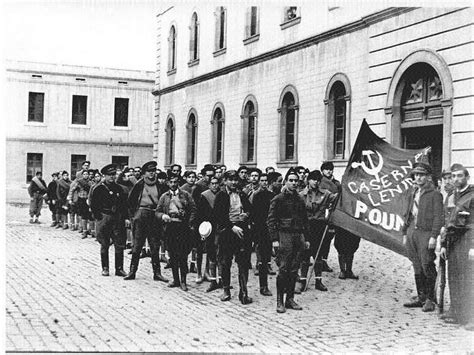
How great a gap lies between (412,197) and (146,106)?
109 ft

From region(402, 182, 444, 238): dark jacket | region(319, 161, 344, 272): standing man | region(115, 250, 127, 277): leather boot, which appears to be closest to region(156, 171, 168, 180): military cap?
region(115, 250, 127, 277): leather boot

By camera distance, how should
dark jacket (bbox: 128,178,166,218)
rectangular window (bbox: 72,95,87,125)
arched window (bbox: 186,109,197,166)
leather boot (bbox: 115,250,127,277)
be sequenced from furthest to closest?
rectangular window (bbox: 72,95,87,125), arched window (bbox: 186,109,197,166), leather boot (bbox: 115,250,127,277), dark jacket (bbox: 128,178,166,218)

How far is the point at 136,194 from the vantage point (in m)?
11.7

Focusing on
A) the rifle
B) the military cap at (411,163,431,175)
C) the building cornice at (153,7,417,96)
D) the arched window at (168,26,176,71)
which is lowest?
the rifle

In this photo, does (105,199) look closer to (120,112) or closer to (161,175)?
(161,175)

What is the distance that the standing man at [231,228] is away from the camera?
391 inches

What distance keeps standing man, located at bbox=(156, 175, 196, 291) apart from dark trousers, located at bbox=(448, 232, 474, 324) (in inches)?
160

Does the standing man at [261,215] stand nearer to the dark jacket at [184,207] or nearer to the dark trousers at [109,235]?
the dark jacket at [184,207]

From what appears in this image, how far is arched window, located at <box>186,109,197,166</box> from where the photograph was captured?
94.9ft

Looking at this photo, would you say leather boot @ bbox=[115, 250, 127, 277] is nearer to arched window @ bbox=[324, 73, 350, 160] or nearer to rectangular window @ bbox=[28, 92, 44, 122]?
arched window @ bbox=[324, 73, 350, 160]

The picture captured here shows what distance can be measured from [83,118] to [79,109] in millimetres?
607

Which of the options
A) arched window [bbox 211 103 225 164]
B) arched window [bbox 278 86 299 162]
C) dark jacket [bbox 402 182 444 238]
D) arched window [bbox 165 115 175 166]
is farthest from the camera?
arched window [bbox 165 115 175 166]

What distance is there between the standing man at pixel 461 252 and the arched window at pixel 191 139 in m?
20.5

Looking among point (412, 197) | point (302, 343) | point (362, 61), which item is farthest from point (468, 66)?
point (302, 343)
